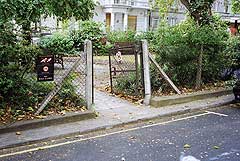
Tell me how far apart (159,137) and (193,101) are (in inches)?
134

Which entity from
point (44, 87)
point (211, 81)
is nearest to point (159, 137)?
point (44, 87)

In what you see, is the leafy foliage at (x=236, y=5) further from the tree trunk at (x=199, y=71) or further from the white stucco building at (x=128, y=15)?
the white stucco building at (x=128, y=15)

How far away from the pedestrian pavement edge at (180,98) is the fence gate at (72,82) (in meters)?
1.88

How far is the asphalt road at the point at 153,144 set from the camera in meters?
5.88

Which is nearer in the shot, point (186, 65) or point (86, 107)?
point (86, 107)

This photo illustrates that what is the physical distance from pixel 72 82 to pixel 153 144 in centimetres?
274

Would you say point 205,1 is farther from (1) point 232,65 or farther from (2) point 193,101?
(2) point 193,101

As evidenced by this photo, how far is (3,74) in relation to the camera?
23.9ft

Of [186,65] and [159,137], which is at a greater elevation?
[186,65]

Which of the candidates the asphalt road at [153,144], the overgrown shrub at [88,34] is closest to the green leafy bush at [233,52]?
the asphalt road at [153,144]

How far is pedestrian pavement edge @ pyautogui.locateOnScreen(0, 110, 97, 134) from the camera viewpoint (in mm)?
6828

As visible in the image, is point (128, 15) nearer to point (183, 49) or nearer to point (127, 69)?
point (183, 49)

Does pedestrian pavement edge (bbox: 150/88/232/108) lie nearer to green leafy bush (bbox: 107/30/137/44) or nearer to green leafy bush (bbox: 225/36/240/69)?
green leafy bush (bbox: 225/36/240/69)

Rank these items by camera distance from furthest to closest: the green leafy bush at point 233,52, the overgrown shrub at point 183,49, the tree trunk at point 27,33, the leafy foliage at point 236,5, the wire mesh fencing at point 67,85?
1. the leafy foliage at point 236,5
2. the green leafy bush at point 233,52
3. the overgrown shrub at point 183,49
4. the wire mesh fencing at point 67,85
5. the tree trunk at point 27,33
